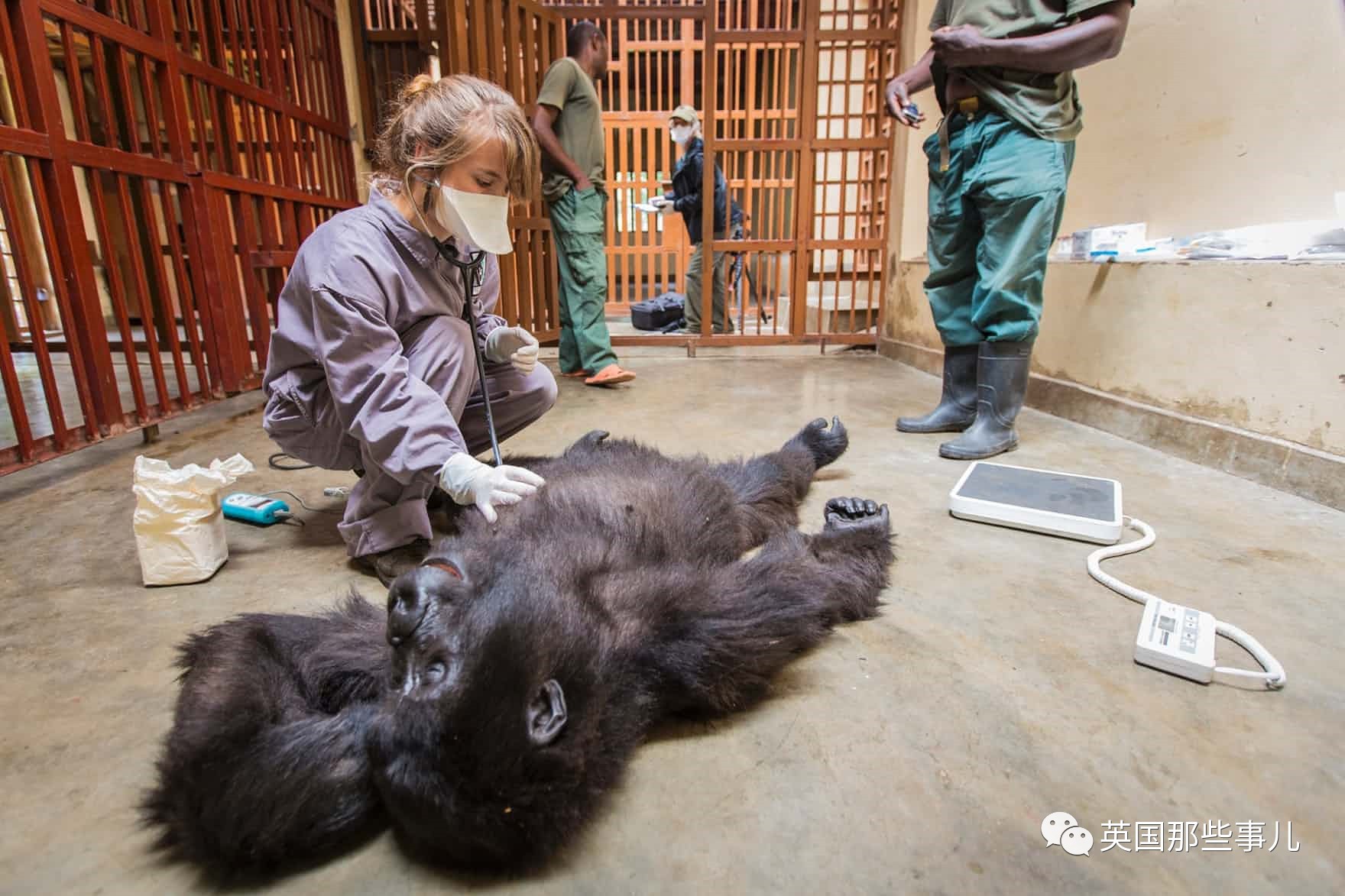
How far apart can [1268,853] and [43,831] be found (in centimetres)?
162

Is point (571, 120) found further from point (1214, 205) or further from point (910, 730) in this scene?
point (910, 730)

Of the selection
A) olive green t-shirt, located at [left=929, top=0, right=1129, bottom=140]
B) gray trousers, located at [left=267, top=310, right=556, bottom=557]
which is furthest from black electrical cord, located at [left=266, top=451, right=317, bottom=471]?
olive green t-shirt, located at [left=929, top=0, right=1129, bottom=140]

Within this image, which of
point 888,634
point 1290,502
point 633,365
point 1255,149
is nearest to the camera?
point 888,634

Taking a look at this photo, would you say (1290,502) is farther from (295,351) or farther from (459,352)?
(295,351)

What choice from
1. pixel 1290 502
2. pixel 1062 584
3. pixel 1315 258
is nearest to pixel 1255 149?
pixel 1315 258

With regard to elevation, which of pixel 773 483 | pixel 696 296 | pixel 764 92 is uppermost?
pixel 764 92

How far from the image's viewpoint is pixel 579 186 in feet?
13.6

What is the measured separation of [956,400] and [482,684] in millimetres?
2660

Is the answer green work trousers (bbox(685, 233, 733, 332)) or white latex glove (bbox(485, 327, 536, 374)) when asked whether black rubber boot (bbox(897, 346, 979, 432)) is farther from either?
green work trousers (bbox(685, 233, 733, 332))

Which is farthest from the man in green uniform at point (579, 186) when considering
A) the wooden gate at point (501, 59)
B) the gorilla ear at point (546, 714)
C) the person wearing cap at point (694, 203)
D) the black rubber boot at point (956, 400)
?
the gorilla ear at point (546, 714)

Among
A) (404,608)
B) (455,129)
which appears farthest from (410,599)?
(455,129)

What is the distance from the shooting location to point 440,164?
1676 millimetres

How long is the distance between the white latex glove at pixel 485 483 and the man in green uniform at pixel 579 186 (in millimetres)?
2728

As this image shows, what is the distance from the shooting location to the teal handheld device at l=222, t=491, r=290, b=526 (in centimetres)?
209
